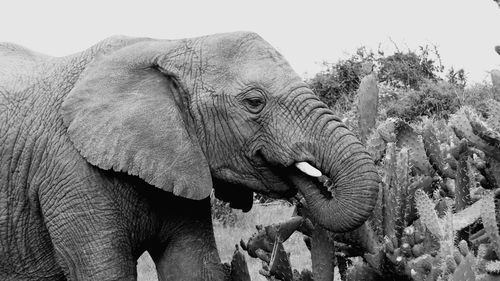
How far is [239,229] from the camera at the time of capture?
13.4m

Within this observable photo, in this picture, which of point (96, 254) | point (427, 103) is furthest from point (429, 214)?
point (427, 103)

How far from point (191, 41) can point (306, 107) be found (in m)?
0.82

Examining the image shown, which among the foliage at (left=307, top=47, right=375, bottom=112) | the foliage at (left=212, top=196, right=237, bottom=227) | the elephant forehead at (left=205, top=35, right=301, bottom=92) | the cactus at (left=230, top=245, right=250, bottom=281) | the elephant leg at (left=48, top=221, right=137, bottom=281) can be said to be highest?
the elephant forehead at (left=205, top=35, right=301, bottom=92)

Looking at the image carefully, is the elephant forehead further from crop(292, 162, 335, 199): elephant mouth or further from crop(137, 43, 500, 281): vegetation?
crop(137, 43, 500, 281): vegetation

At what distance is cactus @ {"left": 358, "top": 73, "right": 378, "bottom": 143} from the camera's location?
17.4 ft

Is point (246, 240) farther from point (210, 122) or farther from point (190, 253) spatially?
point (210, 122)

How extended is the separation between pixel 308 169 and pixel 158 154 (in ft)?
2.63

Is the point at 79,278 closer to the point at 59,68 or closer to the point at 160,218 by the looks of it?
the point at 160,218

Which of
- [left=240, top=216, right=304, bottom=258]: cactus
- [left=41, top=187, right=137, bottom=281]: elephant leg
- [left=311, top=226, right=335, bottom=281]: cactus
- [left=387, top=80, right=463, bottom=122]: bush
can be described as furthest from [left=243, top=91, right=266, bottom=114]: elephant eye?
[left=387, top=80, right=463, bottom=122]: bush

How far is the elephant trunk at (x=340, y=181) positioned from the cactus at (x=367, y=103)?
70 centimetres

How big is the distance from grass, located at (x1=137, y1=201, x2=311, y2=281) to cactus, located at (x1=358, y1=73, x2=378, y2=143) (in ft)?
12.0

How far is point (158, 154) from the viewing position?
16.1 ft

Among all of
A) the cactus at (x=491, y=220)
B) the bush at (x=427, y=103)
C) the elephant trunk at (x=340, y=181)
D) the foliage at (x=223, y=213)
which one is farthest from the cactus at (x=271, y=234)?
the bush at (x=427, y=103)

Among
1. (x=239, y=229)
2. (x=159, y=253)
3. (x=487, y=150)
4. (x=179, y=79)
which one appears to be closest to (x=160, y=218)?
(x=159, y=253)
